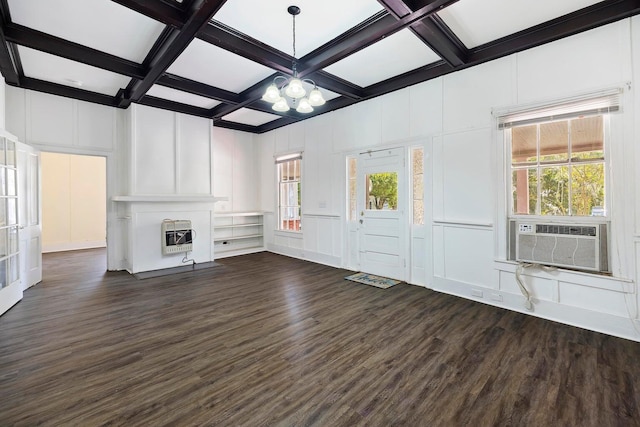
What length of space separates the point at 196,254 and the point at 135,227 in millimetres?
1216

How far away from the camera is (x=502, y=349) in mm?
2570

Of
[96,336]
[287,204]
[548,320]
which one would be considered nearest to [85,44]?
[96,336]

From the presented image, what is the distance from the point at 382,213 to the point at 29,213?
209 inches

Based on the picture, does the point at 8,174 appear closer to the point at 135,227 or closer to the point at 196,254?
the point at 135,227

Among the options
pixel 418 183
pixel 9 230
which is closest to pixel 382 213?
pixel 418 183

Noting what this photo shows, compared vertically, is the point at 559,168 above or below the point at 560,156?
below

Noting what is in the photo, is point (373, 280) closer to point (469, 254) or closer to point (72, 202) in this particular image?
point (469, 254)

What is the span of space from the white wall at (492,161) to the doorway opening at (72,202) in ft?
22.7

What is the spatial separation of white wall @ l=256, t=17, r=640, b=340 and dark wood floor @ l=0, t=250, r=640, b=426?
339mm

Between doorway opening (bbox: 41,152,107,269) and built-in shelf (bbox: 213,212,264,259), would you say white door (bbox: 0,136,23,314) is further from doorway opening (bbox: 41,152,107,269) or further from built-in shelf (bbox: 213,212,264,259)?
doorway opening (bbox: 41,152,107,269)

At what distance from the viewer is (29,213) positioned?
14.0 ft

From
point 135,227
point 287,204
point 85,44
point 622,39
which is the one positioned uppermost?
point 85,44

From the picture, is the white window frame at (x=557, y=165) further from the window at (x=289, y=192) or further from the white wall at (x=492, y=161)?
the window at (x=289, y=192)

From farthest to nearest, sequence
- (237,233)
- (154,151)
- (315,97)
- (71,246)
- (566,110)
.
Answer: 1. (71,246)
2. (237,233)
3. (154,151)
4. (315,97)
5. (566,110)
